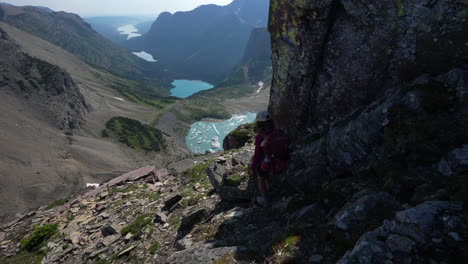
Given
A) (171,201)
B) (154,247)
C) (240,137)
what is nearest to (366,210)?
(154,247)

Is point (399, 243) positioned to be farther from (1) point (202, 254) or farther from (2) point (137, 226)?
(2) point (137, 226)

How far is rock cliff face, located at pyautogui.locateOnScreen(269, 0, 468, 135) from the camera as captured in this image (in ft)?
31.8

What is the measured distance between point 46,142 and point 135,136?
59.3 metres

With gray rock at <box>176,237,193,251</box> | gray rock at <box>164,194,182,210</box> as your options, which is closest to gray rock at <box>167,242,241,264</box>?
gray rock at <box>176,237,193,251</box>

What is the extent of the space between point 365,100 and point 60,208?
91.3 feet

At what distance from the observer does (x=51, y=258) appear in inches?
647

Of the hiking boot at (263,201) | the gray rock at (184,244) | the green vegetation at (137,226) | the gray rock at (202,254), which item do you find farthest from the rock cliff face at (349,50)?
the green vegetation at (137,226)

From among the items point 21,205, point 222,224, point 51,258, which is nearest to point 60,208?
point 51,258

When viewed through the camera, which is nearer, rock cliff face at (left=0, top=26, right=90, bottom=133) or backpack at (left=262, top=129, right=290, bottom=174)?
backpack at (left=262, top=129, right=290, bottom=174)

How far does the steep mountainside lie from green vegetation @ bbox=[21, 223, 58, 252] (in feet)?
283

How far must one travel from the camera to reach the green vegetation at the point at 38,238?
749 inches

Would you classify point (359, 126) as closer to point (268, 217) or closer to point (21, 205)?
point (268, 217)

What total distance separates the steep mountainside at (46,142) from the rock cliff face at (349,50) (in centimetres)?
10384

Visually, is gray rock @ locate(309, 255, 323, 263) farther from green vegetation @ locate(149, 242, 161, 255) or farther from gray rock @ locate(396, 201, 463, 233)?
green vegetation @ locate(149, 242, 161, 255)
